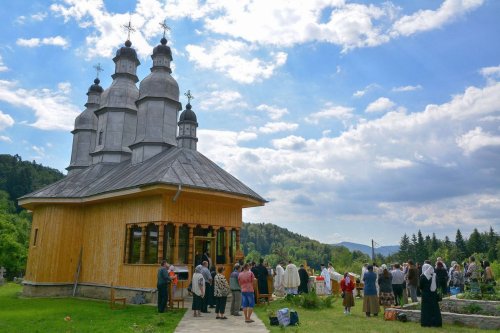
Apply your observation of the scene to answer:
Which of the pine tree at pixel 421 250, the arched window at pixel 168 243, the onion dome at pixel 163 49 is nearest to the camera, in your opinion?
the arched window at pixel 168 243

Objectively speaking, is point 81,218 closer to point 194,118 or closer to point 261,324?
point 194,118

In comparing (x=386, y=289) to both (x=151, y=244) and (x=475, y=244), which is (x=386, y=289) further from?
(x=475, y=244)

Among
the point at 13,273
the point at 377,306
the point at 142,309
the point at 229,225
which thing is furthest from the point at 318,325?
the point at 13,273

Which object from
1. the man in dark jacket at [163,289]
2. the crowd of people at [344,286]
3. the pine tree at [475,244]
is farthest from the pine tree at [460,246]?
the man in dark jacket at [163,289]

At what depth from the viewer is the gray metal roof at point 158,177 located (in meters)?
16.1

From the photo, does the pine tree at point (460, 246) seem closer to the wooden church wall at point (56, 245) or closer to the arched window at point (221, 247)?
the arched window at point (221, 247)

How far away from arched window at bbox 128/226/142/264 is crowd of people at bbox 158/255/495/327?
10.9 ft

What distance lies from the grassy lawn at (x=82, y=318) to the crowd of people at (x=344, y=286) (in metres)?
1.10

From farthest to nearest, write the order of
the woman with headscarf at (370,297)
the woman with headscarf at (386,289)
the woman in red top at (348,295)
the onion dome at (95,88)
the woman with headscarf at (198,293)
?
the onion dome at (95,88) < the woman with headscarf at (386,289) < the woman in red top at (348,295) < the woman with headscarf at (370,297) < the woman with headscarf at (198,293)

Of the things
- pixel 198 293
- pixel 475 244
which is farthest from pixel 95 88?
pixel 475 244

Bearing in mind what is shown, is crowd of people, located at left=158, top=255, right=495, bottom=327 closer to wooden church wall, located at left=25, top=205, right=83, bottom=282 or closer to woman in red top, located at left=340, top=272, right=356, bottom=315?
woman in red top, located at left=340, top=272, right=356, bottom=315

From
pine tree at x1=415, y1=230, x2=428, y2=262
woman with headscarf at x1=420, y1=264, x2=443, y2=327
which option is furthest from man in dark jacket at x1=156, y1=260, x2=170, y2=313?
pine tree at x1=415, y1=230, x2=428, y2=262

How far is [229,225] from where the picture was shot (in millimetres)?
18047

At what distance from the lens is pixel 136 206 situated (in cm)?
1727
